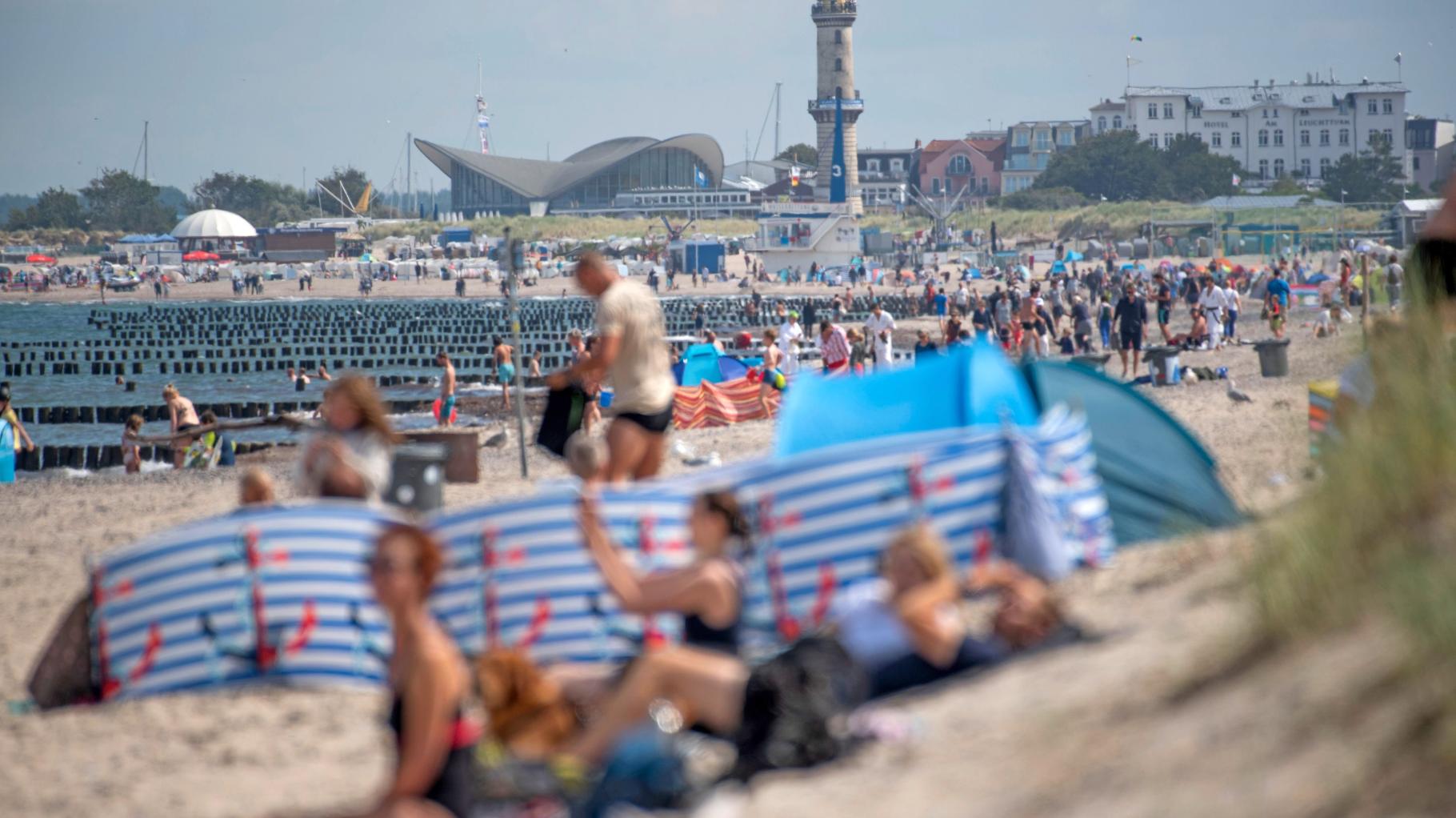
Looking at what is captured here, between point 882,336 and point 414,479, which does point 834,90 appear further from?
point 414,479

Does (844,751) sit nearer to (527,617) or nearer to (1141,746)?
(1141,746)

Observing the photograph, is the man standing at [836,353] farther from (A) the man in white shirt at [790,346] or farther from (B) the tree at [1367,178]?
(B) the tree at [1367,178]

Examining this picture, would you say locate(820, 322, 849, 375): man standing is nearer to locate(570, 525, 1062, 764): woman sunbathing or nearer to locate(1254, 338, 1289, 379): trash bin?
locate(1254, 338, 1289, 379): trash bin

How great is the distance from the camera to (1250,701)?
3.28m

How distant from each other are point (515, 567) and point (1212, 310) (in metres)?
18.6

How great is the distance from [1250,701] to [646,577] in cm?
208

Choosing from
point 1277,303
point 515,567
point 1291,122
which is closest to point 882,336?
point 1277,303

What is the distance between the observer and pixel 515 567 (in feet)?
17.6

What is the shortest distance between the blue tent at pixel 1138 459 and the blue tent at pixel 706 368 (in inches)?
433

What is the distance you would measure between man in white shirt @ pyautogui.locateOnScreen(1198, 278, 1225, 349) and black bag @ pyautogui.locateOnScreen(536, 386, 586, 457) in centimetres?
1643

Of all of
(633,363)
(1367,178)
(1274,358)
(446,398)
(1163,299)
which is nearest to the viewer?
(633,363)

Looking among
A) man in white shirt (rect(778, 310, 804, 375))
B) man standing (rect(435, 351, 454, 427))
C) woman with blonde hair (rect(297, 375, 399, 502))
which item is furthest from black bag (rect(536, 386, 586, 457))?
man in white shirt (rect(778, 310, 804, 375))

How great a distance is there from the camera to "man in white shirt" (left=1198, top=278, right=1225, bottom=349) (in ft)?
72.3

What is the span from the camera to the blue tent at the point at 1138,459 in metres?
→ 6.82
